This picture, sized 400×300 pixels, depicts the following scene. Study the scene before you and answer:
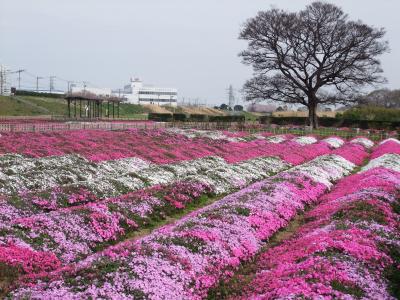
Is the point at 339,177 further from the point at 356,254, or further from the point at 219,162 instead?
the point at 356,254

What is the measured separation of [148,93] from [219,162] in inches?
6794

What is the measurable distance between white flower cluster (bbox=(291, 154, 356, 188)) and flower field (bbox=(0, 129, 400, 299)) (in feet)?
0.66

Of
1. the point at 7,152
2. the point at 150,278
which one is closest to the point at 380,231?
the point at 150,278

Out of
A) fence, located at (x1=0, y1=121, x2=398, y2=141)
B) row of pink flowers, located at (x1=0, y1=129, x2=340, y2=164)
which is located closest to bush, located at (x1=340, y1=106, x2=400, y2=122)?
fence, located at (x1=0, y1=121, x2=398, y2=141)

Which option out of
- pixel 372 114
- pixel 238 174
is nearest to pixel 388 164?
pixel 238 174

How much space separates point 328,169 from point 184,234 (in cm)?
1737

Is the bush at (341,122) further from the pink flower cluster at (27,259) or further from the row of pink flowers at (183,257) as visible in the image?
the pink flower cluster at (27,259)

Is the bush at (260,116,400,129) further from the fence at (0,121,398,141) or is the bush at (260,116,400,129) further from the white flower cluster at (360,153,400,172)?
the white flower cluster at (360,153,400,172)

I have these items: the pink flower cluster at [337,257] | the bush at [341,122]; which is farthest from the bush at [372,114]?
the pink flower cluster at [337,257]

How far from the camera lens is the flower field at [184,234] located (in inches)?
347

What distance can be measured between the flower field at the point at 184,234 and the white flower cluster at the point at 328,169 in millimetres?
201

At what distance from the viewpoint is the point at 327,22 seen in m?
67.8

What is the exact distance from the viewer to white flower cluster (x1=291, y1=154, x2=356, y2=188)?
24.3 meters

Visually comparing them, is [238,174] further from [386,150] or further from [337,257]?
[386,150]
